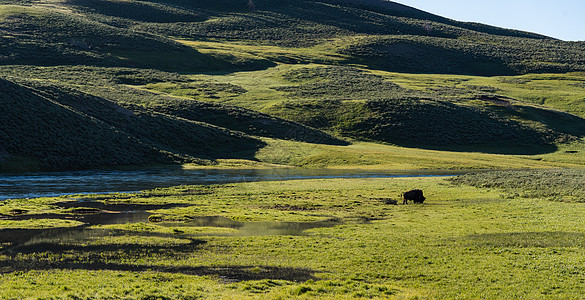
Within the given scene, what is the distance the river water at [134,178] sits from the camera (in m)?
54.0

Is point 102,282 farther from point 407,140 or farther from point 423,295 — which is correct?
point 407,140

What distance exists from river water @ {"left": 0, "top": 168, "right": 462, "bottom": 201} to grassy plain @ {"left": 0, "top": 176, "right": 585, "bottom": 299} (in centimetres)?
925

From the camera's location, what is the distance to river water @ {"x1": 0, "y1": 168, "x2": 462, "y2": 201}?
177 feet

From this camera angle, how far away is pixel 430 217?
1578 inches

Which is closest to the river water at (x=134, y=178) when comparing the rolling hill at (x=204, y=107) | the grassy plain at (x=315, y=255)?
the rolling hill at (x=204, y=107)

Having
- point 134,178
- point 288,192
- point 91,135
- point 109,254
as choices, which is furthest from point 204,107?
point 109,254

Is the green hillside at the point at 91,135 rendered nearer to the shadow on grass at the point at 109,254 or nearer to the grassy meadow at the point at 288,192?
the grassy meadow at the point at 288,192

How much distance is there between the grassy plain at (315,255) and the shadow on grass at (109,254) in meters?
0.05

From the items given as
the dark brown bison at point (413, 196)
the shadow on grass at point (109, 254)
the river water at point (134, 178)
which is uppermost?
the shadow on grass at point (109, 254)

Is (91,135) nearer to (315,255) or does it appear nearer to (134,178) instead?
(134,178)

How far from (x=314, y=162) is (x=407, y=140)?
3786 centimetres

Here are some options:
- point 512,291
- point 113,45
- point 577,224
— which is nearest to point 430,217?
point 577,224

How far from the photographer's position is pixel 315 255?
87.4ft

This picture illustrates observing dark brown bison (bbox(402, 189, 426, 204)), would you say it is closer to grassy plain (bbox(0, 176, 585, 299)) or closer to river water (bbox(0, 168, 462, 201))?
grassy plain (bbox(0, 176, 585, 299))
